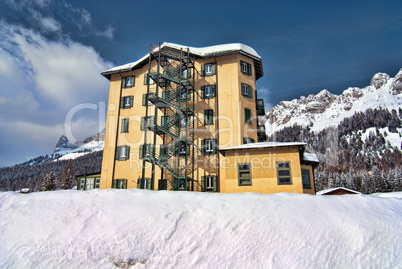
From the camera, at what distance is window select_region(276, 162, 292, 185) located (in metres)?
20.3

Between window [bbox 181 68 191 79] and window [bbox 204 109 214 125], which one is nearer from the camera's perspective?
window [bbox 204 109 214 125]

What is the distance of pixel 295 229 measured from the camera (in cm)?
928

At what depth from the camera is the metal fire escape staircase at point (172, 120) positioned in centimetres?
2706

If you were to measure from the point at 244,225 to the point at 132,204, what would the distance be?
4624 millimetres

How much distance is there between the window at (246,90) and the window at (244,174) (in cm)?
1062

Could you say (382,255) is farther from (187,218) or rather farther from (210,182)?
(210,182)

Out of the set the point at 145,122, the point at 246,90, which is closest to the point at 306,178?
the point at 246,90

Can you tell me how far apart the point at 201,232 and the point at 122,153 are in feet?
77.7

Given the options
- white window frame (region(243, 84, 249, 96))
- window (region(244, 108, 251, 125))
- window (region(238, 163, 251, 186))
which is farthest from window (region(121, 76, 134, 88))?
window (region(238, 163, 251, 186))

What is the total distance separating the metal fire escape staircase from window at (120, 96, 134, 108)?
8.89 ft

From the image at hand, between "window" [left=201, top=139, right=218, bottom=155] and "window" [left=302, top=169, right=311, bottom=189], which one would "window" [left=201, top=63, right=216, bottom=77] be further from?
"window" [left=302, top=169, right=311, bottom=189]

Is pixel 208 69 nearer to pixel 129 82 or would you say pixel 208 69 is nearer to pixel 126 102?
pixel 129 82

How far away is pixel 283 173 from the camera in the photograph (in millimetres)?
20500

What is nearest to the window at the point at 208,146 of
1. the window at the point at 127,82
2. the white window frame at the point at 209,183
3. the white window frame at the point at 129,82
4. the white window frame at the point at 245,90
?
the white window frame at the point at 209,183
